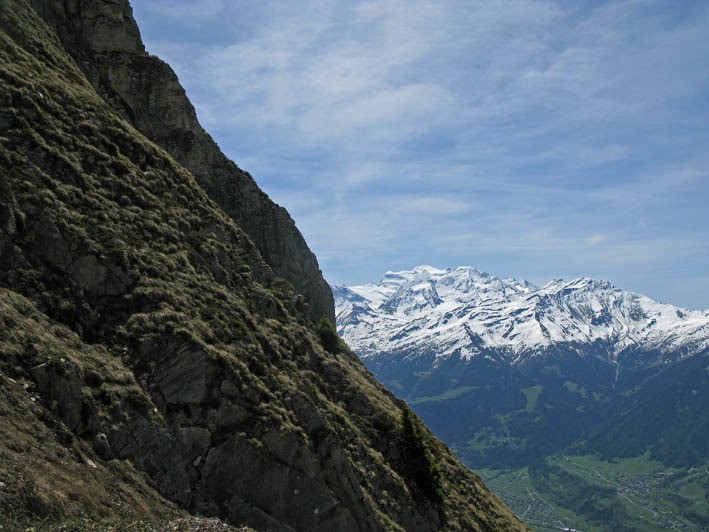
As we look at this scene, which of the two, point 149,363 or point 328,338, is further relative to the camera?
point 328,338

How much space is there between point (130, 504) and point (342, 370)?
27.7 meters

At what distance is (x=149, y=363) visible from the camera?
116 feet

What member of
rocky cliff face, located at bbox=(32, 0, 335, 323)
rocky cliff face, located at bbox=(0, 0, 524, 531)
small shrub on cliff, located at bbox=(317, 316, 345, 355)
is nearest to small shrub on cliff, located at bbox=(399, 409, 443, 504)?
rocky cliff face, located at bbox=(0, 0, 524, 531)

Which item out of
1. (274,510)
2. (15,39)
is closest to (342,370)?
(274,510)

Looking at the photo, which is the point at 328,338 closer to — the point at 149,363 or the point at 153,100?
the point at 149,363

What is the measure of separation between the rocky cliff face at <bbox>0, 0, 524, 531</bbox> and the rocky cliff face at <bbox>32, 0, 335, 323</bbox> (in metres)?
2.02

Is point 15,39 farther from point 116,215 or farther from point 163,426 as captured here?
point 163,426

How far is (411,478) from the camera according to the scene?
4900 cm

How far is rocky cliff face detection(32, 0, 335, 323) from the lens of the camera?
6159 cm

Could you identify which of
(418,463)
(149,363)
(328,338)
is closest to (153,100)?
(328,338)

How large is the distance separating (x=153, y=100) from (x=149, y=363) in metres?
39.2

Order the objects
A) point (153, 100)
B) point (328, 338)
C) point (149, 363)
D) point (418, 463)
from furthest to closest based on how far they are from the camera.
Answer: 1. point (153, 100)
2. point (328, 338)
3. point (418, 463)
4. point (149, 363)

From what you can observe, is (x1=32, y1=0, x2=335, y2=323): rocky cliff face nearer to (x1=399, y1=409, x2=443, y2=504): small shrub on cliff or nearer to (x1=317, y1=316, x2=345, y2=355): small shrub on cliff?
(x1=317, y1=316, x2=345, y2=355): small shrub on cliff

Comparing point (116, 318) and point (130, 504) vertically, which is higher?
point (116, 318)
